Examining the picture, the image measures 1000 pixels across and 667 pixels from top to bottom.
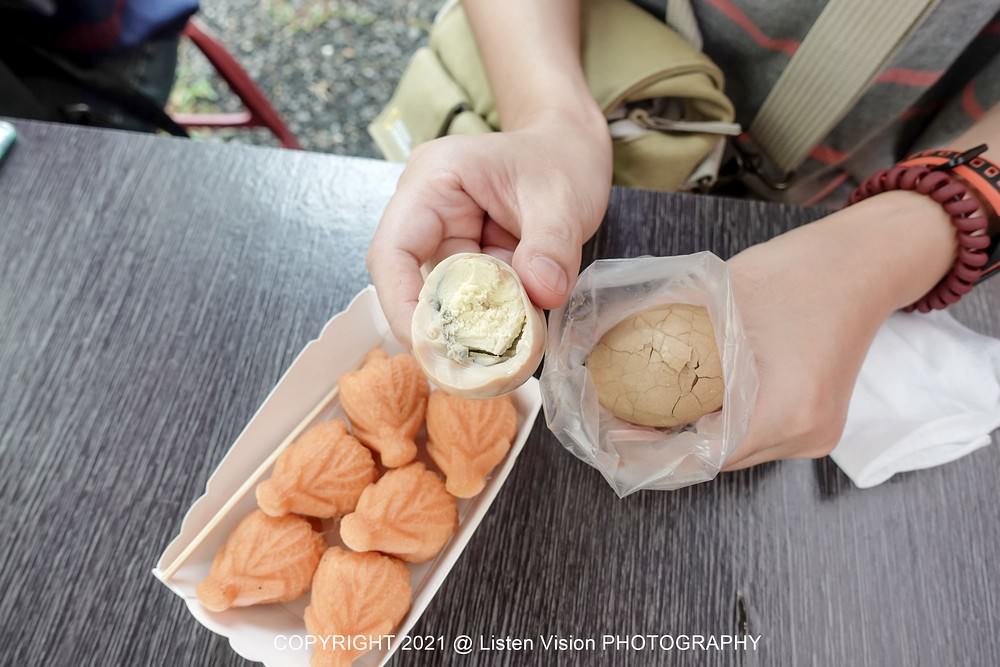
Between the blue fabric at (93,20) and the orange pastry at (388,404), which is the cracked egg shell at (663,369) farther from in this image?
the blue fabric at (93,20)

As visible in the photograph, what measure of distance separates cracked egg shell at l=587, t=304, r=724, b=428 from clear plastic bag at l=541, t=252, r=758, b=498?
14 millimetres

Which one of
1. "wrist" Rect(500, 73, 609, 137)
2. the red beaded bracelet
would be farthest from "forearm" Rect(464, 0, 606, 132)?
the red beaded bracelet

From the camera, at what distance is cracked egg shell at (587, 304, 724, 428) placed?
1.93ft

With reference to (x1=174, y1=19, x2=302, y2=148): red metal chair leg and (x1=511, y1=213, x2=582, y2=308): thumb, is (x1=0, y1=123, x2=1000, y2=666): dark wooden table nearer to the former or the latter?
(x1=511, y1=213, x2=582, y2=308): thumb

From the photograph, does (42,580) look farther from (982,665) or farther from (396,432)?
(982,665)

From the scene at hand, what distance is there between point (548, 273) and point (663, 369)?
0.15 m

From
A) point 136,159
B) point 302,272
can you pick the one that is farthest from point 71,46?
point 302,272

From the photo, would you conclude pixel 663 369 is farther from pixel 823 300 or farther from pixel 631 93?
pixel 631 93

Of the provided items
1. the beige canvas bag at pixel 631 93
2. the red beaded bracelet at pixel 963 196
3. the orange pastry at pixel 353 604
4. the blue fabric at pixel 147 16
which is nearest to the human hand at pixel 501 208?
the beige canvas bag at pixel 631 93

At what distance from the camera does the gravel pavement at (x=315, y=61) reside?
65.2 inches

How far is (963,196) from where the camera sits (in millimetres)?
652

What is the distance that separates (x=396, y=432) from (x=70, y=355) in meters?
0.42

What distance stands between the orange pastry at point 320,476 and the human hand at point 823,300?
1.20ft

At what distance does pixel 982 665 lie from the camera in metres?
0.60
